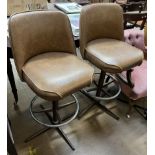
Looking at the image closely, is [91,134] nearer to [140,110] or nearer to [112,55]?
[140,110]

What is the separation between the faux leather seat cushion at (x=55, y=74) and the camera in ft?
4.13

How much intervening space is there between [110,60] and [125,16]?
633 mm

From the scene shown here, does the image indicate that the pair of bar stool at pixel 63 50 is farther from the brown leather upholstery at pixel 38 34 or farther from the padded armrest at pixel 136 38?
the padded armrest at pixel 136 38

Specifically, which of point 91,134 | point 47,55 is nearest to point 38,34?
point 47,55

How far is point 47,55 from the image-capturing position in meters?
1.55

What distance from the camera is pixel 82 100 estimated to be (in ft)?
7.16

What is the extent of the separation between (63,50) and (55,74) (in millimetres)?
321

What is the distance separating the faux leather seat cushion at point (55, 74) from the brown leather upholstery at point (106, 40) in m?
0.16

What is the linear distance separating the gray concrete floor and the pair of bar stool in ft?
0.23

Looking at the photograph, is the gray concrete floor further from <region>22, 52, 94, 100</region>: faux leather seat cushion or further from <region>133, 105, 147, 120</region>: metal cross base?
<region>22, 52, 94, 100</region>: faux leather seat cushion

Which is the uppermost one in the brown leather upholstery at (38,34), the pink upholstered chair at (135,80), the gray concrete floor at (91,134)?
the brown leather upholstery at (38,34)

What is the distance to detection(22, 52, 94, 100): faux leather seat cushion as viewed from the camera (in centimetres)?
126

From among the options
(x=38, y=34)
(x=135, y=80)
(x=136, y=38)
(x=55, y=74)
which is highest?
(x=38, y=34)

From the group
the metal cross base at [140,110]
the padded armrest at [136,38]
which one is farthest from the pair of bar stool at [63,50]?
the metal cross base at [140,110]
